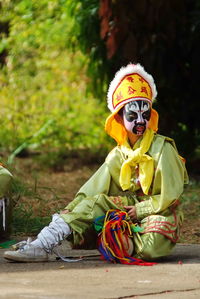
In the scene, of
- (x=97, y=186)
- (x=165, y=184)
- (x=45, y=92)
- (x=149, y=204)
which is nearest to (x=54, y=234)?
(x=97, y=186)

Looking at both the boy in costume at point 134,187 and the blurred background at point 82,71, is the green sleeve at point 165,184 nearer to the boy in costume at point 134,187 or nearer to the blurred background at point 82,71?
the boy in costume at point 134,187

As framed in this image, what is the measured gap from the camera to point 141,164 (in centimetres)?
498

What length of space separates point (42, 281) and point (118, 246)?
2.42 ft

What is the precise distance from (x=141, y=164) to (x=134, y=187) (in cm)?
16

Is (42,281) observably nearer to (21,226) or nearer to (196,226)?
(21,226)

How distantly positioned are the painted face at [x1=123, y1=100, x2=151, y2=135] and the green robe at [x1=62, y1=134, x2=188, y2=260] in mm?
118

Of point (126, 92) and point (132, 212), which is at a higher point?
point (126, 92)

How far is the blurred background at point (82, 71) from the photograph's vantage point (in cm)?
884

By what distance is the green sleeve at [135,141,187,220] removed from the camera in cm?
482

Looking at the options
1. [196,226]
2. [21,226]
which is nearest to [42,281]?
[21,226]

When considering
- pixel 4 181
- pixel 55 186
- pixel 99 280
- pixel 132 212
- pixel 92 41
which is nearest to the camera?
pixel 99 280

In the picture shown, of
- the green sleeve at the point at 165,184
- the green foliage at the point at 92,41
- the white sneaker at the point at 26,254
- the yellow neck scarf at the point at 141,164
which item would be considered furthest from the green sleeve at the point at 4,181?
the green foliage at the point at 92,41

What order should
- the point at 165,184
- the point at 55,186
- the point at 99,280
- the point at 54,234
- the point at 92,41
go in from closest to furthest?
1. the point at 99,280
2. the point at 54,234
3. the point at 165,184
4. the point at 55,186
5. the point at 92,41

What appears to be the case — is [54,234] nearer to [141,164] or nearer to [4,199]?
[141,164]
